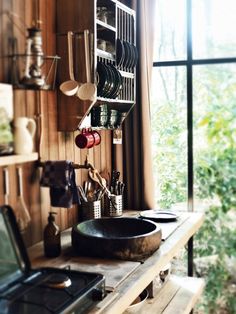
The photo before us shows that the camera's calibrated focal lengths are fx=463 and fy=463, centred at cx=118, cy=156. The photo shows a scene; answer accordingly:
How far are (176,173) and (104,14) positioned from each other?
3.75 feet

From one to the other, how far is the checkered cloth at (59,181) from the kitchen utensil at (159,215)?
2.40 ft

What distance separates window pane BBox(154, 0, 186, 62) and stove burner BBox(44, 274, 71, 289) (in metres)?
1.82

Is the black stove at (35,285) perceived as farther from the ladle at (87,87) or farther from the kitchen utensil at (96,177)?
the kitchen utensil at (96,177)

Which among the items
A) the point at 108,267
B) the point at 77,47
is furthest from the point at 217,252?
the point at 77,47

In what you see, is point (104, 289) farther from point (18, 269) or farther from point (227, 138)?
point (227, 138)

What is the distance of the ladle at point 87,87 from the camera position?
2.16 meters

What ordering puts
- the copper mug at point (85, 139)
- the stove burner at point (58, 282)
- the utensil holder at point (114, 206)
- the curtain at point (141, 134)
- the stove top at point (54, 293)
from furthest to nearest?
1. the curtain at point (141, 134)
2. the utensil holder at point (114, 206)
3. the copper mug at point (85, 139)
4. the stove burner at point (58, 282)
5. the stove top at point (54, 293)

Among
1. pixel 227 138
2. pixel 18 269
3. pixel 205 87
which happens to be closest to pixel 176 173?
pixel 227 138

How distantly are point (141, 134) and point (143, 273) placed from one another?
4.19 ft

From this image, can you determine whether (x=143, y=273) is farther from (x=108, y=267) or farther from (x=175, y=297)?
(x=175, y=297)

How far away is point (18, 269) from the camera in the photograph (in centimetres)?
178

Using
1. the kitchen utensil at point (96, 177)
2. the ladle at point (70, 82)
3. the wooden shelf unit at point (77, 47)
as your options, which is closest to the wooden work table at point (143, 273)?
the kitchen utensil at point (96, 177)

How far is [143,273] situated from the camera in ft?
5.93

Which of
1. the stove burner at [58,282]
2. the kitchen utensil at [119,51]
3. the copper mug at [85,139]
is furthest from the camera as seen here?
the kitchen utensil at [119,51]
